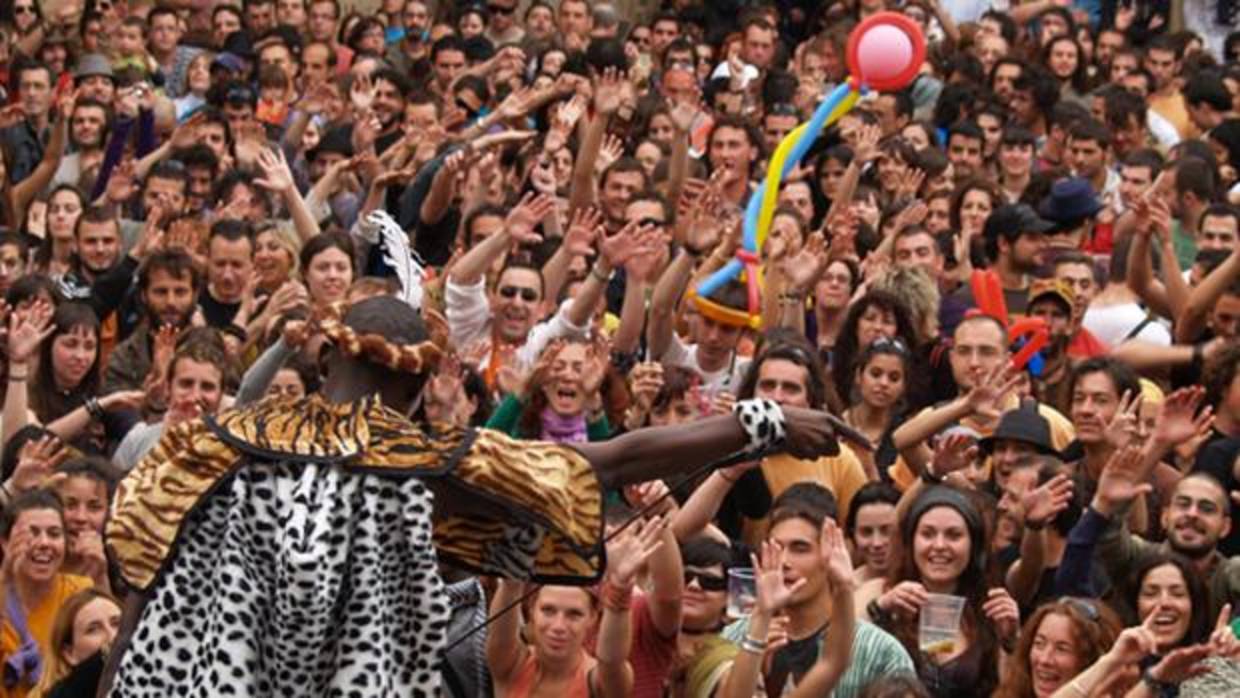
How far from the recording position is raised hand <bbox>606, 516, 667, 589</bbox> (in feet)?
29.8

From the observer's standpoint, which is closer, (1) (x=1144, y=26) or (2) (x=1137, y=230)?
(2) (x=1137, y=230)

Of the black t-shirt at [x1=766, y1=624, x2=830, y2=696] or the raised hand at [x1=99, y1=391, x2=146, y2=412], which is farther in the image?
the raised hand at [x1=99, y1=391, x2=146, y2=412]

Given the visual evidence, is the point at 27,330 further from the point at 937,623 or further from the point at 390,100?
the point at 390,100

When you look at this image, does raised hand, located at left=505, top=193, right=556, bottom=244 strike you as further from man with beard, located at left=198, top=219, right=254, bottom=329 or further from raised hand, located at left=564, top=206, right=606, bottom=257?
man with beard, located at left=198, top=219, right=254, bottom=329

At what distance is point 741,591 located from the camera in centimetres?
983

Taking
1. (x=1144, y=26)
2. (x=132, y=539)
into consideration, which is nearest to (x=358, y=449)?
(x=132, y=539)

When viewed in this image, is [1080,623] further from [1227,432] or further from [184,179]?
[184,179]

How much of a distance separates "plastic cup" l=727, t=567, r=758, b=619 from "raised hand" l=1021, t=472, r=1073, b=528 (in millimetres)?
1007

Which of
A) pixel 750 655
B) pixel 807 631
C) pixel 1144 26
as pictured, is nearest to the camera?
pixel 750 655

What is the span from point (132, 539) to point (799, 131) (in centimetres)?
789

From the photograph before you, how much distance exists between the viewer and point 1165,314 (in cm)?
1405

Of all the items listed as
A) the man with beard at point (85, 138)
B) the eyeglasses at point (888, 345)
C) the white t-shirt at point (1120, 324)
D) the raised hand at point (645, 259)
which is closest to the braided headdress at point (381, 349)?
the eyeglasses at point (888, 345)

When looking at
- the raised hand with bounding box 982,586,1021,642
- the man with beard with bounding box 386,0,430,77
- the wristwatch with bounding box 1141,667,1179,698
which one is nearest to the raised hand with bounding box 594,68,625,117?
the man with beard with bounding box 386,0,430,77

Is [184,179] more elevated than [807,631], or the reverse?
[807,631]
